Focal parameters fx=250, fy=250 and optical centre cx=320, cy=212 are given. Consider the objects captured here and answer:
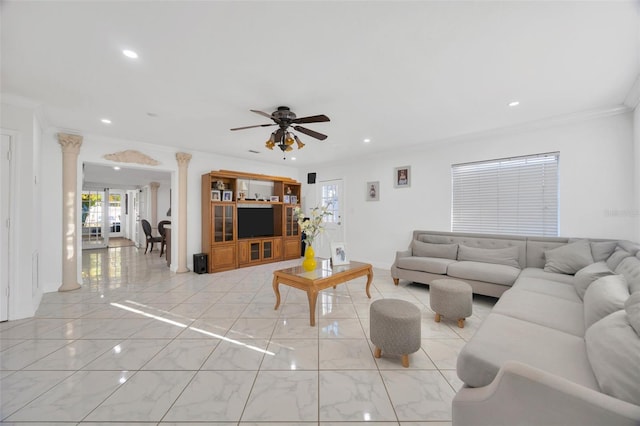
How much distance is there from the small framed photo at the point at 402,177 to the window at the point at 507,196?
0.79 metres

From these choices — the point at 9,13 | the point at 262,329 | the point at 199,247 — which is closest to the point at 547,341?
the point at 262,329

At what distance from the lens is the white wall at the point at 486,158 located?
10.3 ft

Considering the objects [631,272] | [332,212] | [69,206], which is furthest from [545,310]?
[69,206]

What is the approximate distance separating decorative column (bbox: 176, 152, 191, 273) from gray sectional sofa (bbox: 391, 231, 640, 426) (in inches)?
199

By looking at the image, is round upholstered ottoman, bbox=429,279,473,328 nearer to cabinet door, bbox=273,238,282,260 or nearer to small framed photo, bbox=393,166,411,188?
small framed photo, bbox=393,166,411,188

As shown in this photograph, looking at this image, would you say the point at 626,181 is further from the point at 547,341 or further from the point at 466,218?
the point at 547,341

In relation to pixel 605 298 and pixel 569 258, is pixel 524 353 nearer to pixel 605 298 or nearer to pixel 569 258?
pixel 605 298

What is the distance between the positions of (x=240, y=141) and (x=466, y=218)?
4.16m

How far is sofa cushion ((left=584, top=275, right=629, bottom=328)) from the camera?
1.50 m

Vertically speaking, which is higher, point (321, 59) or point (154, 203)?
point (321, 59)

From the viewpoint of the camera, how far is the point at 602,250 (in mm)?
2947

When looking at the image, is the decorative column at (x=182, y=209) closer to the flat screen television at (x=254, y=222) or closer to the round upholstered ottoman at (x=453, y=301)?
the flat screen television at (x=254, y=222)

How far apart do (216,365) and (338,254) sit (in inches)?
77.2

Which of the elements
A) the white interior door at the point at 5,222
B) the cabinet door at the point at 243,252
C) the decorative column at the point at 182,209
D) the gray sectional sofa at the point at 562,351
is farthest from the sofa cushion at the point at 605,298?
the decorative column at the point at 182,209
